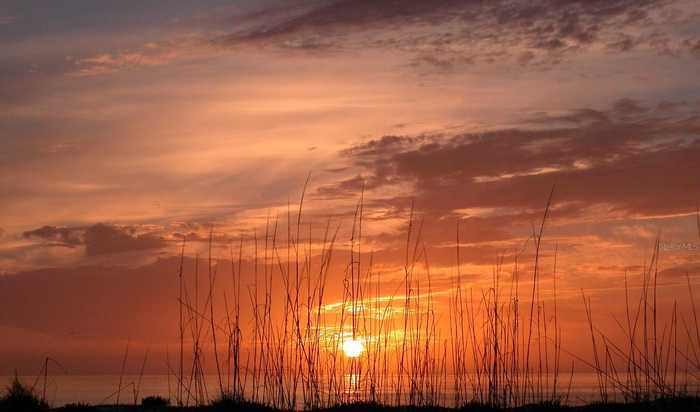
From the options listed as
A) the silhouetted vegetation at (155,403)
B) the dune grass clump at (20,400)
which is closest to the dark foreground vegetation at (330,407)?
the dune grass clump at (20,400)

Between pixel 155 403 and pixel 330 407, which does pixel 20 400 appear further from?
pixel 330 407

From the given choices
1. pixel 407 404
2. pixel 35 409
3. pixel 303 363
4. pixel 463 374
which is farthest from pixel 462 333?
pixel 35 409

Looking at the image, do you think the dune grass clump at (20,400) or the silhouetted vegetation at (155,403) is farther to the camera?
the silhouetted vegetation at (155,403)

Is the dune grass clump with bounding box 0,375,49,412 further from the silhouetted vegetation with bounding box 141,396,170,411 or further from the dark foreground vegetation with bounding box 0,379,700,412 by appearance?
the silhouetted vegetation with bounding box 141,396,170,411

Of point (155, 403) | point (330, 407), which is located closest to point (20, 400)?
point (155, 403)

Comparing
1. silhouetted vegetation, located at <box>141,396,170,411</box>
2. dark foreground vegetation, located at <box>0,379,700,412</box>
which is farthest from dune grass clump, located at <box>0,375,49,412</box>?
silhouetted vegetation, located at <box>141,396,170,411</box>

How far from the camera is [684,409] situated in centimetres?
582

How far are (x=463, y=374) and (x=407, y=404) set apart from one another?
1.91ft

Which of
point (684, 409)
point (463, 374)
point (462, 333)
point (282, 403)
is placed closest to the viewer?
point (684, 409)

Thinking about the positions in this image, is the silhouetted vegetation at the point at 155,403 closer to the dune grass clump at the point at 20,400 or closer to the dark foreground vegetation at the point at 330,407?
the dark foreground vegetation at the point at 330,407

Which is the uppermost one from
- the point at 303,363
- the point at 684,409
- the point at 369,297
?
the point at 369,297

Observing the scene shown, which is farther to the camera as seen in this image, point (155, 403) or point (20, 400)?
point (155, 403)

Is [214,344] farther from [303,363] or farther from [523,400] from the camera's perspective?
[523,400]

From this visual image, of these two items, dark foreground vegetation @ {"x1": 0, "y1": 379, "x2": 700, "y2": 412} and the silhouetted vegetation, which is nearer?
dark foreground vegetation @ {"x1": 0, "y1": 379, "x2": 700, "y2": 412}
